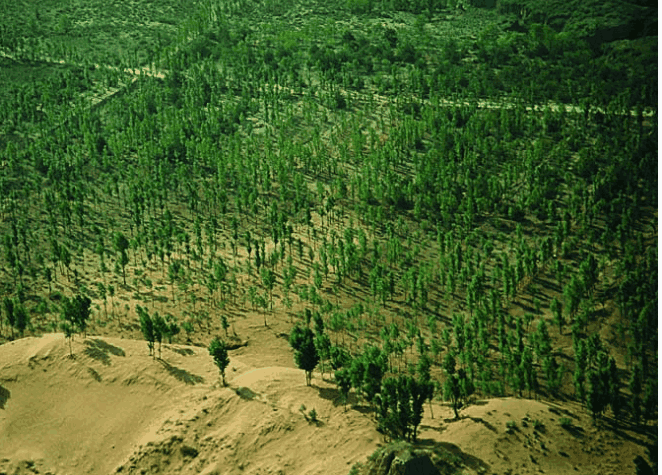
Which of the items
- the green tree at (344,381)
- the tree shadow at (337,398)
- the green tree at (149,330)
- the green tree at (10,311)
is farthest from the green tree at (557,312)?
the green tree at (10,311)

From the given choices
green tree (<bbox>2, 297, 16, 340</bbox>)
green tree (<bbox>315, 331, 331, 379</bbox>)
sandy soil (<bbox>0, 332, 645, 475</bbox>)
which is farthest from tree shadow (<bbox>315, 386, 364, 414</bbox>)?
green tree (<bbox>2, 297, 16, 340</bbox>)

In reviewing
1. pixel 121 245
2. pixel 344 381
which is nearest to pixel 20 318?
pixel 121 245

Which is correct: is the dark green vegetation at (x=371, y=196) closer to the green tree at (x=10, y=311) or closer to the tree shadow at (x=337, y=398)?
the tree shadow at (x=337, y=398)

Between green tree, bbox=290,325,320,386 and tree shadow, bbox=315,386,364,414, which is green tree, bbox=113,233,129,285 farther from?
tree shadow, bbox=315,386,364,414

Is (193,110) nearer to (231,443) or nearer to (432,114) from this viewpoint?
(432,114)

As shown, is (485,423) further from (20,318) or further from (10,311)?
(10,311)

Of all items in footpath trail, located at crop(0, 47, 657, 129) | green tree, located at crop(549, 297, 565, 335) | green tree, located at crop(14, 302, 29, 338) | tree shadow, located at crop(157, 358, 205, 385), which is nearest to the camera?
tree shadow, located at crop(157, 358, 205, 385)
